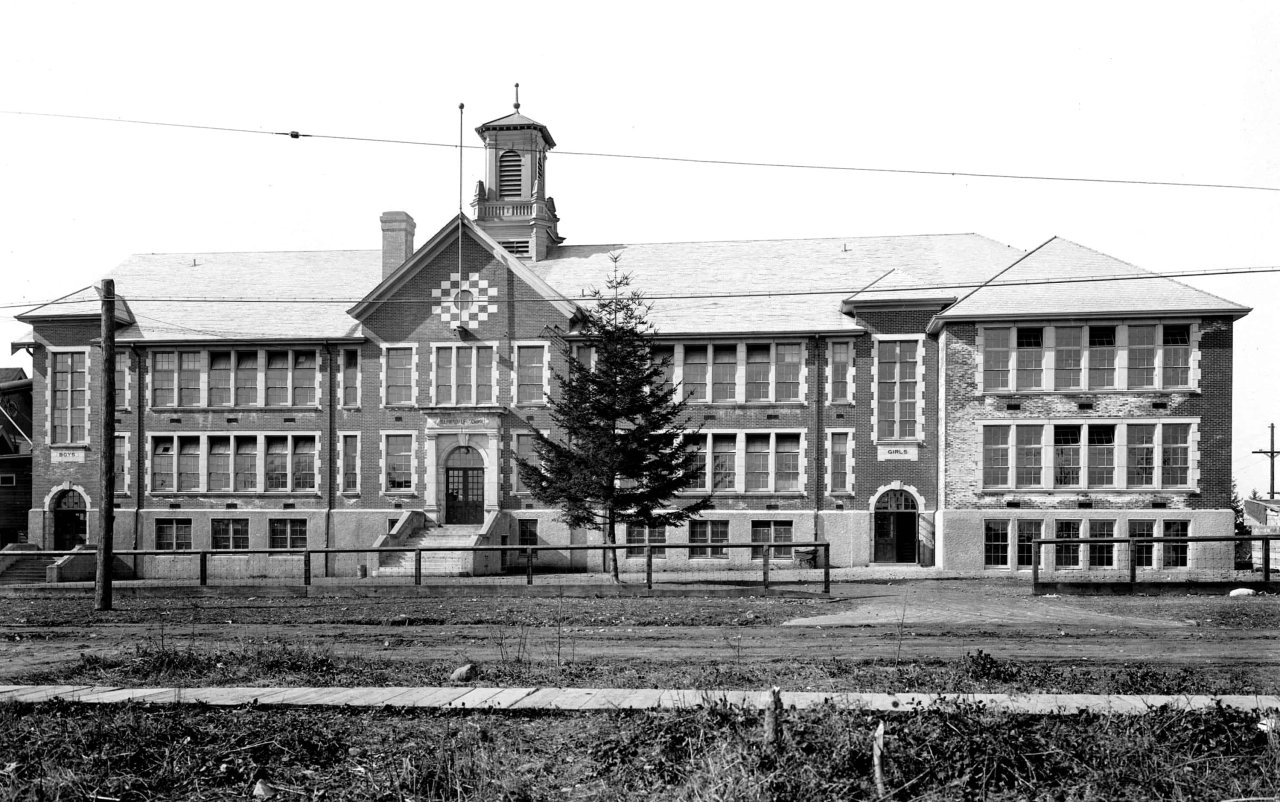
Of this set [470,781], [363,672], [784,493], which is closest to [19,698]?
[363,672]

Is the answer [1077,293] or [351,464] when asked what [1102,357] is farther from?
[351,464]

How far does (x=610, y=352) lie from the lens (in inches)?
1117

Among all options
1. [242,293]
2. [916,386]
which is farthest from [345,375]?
[916,386]

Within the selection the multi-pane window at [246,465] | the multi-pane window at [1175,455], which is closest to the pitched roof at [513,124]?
the multi-pane window at [246,465]

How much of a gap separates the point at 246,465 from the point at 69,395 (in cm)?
716

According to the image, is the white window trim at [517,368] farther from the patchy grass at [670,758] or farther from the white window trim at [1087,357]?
the patchy grass at [670,758]

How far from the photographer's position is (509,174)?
155 ft

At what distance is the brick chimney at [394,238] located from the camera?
39188 mm

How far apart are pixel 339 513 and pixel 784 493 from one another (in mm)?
15451

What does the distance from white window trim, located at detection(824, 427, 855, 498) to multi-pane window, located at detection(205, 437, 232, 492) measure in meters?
21.0

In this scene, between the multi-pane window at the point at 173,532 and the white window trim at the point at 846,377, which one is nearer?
the white window trim at the point at 846,377

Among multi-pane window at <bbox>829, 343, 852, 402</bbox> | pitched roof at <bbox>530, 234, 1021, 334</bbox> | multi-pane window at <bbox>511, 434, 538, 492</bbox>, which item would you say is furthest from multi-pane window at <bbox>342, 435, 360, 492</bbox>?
multi-pane window at <bbox>829, 343, 852, 402</bbox>

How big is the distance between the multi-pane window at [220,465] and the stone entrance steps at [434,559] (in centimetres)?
778

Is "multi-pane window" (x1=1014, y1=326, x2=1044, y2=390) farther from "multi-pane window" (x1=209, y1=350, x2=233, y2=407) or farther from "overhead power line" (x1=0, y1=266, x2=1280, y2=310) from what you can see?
"multi-pane window" (x1=209, y1=350, x2=233, y2=407)
